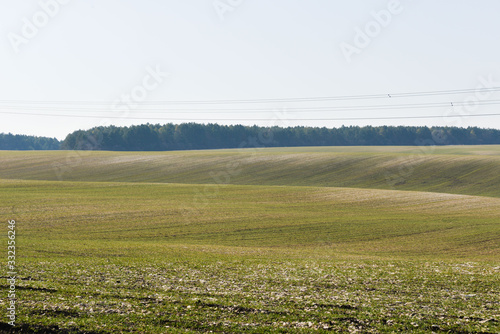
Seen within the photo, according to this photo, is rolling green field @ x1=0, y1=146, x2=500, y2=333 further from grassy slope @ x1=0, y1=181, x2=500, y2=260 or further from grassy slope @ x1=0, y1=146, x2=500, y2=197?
grassy slope @ x1=0, y1=146, x2=500, y2=197

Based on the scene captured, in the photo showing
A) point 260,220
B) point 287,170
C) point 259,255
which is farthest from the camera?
point 287,170

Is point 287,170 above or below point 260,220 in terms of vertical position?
above

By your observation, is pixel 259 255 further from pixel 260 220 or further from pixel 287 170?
pixel 287 170

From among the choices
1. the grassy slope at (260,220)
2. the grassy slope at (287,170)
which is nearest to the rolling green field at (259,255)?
the grassy slope at (260,220)

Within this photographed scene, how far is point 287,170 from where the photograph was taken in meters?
96.7

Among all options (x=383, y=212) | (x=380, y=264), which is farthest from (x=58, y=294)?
(x=383, y=212)

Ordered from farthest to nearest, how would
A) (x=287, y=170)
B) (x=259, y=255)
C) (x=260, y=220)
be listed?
(x=287, y=170) < (x=260, y=220) < (x=259, y=255)

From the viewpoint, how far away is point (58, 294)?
57.1 feet

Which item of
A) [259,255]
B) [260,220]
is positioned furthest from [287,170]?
[259,255]

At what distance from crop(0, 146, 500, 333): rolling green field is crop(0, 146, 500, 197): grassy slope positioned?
0.77m

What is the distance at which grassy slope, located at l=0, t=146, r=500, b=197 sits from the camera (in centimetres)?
8412

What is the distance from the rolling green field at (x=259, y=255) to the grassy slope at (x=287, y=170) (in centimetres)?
77

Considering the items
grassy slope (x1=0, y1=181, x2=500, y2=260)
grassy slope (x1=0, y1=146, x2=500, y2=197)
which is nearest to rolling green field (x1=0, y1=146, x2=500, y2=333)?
grassy slope (x1=0, y1=181, x2=500, y2=260)

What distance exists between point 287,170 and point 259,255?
66354mm
